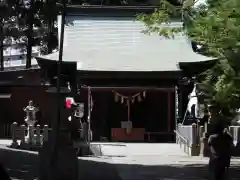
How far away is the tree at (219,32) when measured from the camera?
9.74 metres

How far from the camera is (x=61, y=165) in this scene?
13.2 meters

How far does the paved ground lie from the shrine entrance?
20.1ft

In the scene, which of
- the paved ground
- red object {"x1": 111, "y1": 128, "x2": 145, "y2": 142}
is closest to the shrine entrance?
red object {"x1": 111, "y1": 128, "x2": 145, "y2": 142}

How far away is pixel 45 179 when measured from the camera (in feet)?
42.9

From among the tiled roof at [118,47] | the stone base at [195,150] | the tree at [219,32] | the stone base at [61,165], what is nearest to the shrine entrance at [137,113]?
the tiled roof at [118,47]

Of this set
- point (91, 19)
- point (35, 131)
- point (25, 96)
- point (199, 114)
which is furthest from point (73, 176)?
point (25, 96)

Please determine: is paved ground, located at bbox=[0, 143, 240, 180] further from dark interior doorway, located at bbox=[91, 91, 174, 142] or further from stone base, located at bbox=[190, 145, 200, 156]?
dark interior doorway, located at bbox=[91, 91, 174, 142]

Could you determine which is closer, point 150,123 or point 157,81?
point 157,81

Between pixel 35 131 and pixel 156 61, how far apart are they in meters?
5.86

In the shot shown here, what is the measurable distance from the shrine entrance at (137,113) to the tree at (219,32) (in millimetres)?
12120

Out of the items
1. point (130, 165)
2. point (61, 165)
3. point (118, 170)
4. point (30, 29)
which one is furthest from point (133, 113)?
point (61, 165)

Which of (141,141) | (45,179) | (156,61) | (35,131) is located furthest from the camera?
(141,141)

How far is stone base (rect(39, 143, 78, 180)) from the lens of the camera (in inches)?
516

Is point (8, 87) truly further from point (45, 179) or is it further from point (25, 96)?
point (45, 179)
